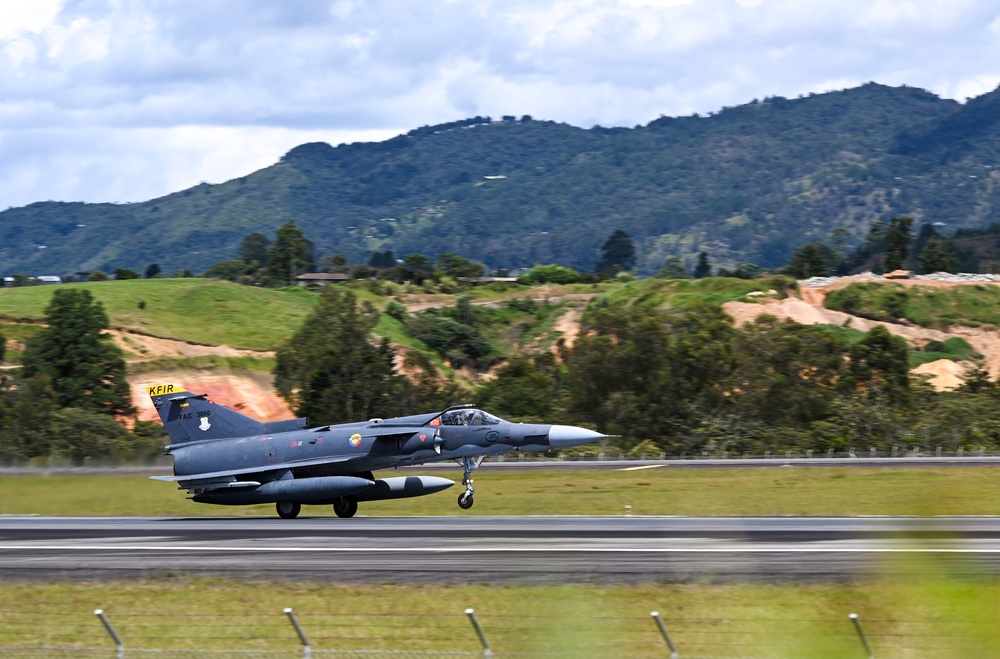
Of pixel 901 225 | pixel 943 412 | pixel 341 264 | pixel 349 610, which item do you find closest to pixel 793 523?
pixel 349 610

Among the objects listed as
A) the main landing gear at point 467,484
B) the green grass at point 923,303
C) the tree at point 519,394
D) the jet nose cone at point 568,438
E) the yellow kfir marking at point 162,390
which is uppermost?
the yellow kfir marking at point 162,390

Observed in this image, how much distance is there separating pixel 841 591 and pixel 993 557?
328 cm

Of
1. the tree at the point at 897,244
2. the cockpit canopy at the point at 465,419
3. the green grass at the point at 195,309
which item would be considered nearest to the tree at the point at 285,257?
the green grass at the point at 195,309

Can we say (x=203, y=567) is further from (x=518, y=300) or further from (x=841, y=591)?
(x=518, y=300)

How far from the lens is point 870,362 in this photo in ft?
268

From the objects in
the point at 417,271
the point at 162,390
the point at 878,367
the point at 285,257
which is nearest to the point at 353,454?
the point at 162,390

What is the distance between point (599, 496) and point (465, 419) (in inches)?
273

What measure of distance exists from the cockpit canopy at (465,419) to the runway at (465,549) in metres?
2.69

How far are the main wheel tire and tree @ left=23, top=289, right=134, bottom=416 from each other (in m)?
60.6

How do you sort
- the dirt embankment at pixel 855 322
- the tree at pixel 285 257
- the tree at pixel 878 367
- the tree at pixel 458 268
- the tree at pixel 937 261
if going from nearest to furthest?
the tree at pixel 878 367
the dirt embankment at pixel 855 322
the tree at pixel 937 261
the tree at pixel 285 257
the tree at pixel 458 268

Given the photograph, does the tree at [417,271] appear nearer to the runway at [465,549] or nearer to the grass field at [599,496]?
the grass field at [599,496]

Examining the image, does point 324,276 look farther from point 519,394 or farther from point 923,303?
point 519,394

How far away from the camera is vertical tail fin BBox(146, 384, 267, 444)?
31.4 m

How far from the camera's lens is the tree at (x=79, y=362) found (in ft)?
285
